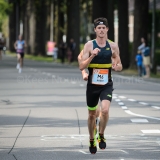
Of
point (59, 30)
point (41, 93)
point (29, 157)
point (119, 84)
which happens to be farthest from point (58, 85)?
point (59, 30)

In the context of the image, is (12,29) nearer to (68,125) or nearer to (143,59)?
(143,59)

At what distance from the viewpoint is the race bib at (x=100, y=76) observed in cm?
1116

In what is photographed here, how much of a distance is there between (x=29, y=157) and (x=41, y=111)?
819cm

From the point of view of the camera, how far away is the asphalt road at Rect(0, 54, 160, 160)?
11.0 meters

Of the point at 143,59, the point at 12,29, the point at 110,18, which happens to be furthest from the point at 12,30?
the point at 143,59

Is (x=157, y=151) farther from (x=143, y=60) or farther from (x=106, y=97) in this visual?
(x=143, y=60)

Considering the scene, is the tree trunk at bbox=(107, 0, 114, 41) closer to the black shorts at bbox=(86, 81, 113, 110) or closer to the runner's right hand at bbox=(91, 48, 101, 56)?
the black shorts at bbox=(86, 81, 113, 110)

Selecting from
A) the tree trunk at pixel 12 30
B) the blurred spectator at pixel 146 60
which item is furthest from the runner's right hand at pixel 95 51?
the tree trunk at pixel 12 30

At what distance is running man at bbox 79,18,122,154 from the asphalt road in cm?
47

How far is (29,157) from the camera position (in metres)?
10.5

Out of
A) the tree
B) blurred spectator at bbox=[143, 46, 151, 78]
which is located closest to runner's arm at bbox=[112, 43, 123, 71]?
blurred spectator at bbox=[143, 46, 151, 78]

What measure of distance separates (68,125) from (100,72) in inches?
165

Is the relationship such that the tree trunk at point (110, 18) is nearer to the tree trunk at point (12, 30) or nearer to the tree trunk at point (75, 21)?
the tree trunk at point (75, 21)

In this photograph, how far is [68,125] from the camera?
15.2 m
